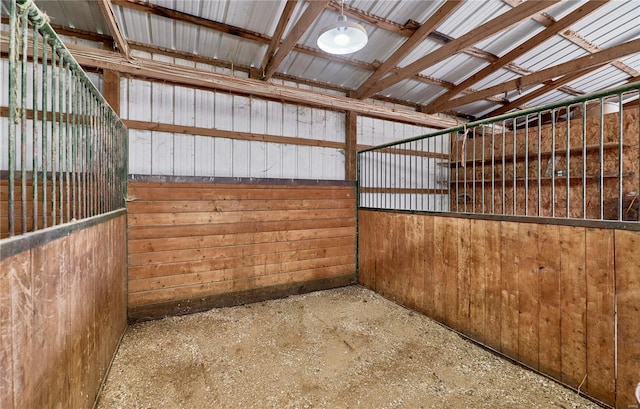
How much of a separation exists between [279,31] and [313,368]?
2.79 m

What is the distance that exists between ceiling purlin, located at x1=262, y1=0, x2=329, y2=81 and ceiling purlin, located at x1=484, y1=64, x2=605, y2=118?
3.99m

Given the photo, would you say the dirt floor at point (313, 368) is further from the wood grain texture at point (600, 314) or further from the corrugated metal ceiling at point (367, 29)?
the corrugated metal ceiling at point (367, 29)

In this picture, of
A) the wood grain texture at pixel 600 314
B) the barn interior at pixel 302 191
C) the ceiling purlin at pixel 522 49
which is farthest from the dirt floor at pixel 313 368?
the ceiling purlin at pixel 522 49

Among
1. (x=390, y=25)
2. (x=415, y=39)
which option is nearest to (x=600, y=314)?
(x=415, y=39)

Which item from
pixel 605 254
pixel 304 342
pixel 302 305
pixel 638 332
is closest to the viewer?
pixel 638 332

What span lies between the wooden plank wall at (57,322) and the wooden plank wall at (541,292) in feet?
8.37

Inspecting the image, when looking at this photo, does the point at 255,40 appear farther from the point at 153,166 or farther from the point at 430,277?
the point at 430,277

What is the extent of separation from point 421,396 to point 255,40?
329 cm

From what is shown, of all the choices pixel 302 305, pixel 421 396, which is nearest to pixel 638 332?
pixel 421 396

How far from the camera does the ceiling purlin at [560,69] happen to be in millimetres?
2791

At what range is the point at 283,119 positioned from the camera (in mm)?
3430

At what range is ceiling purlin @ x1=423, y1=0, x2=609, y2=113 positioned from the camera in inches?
101

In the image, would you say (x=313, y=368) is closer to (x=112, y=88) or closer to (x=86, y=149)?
(x=86, y=149)

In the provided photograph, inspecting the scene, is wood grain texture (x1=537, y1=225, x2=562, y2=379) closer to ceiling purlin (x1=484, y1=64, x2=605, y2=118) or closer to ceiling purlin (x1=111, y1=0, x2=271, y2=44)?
ceiling purlin (x1=111, y1=0, x2=271, y2=44)
